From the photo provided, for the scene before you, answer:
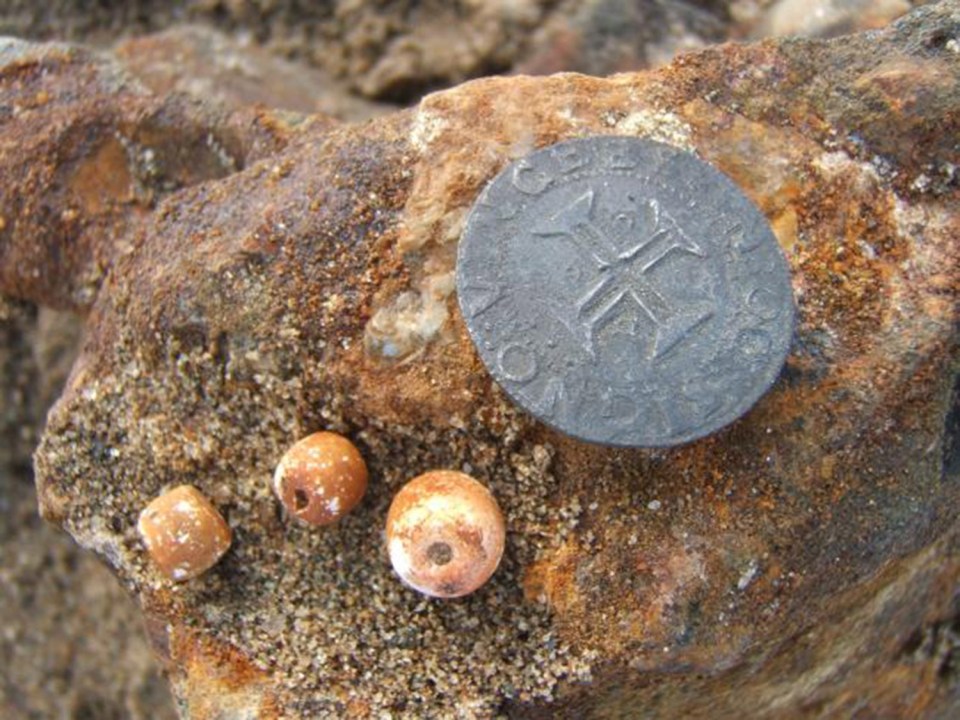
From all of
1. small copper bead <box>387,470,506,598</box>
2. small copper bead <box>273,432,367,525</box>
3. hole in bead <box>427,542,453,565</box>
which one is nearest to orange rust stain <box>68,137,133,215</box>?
small copper bead <box>273,432,367,525</box>

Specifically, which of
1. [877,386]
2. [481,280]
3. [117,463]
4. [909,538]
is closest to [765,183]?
[877,386]

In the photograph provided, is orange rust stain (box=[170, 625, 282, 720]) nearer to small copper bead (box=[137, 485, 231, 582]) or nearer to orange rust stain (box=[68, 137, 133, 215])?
small copper bead (box=[137, 485, 231, 582])

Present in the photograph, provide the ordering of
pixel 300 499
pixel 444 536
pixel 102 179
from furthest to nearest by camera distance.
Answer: pixel 102 179
pixel 300 499
pixel 444 536

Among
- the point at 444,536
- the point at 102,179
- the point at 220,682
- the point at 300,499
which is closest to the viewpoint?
the point at 444,536

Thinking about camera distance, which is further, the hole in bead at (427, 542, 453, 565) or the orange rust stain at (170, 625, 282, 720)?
the orange rust stain at (170, 625, 282, 720)

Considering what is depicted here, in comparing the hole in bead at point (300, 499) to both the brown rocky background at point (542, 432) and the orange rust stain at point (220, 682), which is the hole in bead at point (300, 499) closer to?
the brown rocky background at point (542, 432)

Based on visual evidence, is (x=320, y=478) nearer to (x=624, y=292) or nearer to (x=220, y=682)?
(x=220, y=682)

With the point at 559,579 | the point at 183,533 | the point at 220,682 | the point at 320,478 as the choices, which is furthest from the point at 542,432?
the point at 220,682
